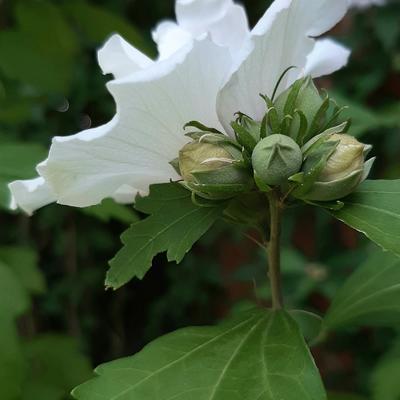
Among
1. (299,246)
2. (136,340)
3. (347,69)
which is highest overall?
(347,69)

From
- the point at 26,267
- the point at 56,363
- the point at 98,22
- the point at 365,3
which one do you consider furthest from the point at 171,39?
the point at 365,3

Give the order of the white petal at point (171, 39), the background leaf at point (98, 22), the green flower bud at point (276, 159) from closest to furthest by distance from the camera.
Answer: the green flower bud at point (276, 159) < the white petal at point (171, 39) < the background leaf at point (98, 22)

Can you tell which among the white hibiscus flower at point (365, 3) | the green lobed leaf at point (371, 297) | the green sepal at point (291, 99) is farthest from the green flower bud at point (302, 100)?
the white hibiscus flower at point (365, 3)

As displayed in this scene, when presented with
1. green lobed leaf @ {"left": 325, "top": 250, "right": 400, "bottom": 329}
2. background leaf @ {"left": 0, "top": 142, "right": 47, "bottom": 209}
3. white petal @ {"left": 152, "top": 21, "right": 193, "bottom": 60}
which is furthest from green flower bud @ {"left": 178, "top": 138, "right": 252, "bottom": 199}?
background leaf @ {"left": 0, "top": 142, "right": 47, "bottom": 209}

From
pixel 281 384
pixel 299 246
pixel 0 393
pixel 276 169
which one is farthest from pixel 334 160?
pixel 299 246

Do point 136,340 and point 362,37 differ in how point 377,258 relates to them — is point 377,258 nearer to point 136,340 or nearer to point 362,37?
point 362,37

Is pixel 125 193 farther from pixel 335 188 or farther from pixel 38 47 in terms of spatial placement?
pixel 38 47

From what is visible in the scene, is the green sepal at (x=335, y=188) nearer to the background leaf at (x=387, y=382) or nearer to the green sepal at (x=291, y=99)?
the green sepal at (x=291, y=99)
